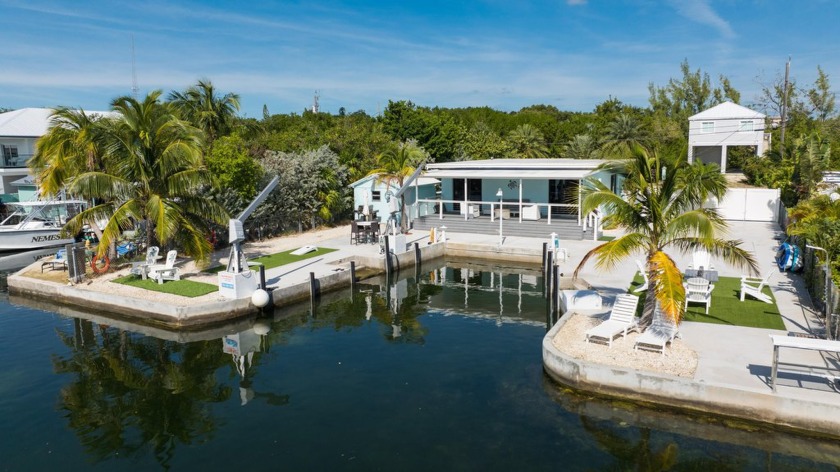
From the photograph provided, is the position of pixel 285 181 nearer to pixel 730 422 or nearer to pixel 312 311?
pixel 312 311

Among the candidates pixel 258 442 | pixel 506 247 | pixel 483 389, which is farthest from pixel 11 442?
pixel 506 247

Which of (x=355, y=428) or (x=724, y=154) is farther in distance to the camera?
(x=724, y=154)

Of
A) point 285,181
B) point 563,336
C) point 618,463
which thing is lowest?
point 618,463

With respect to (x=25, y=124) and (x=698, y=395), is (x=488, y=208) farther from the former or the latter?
(x=25, y=124)

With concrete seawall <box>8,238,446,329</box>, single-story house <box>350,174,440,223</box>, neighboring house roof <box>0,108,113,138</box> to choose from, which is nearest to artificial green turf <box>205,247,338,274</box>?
concrete seawall <box>8,238,446,329</box>

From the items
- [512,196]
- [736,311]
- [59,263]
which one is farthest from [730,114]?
[59,263]

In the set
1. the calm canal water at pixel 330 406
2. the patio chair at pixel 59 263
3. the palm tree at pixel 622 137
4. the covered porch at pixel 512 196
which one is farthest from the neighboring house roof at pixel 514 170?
→ the patio chair at pixel 59 263
